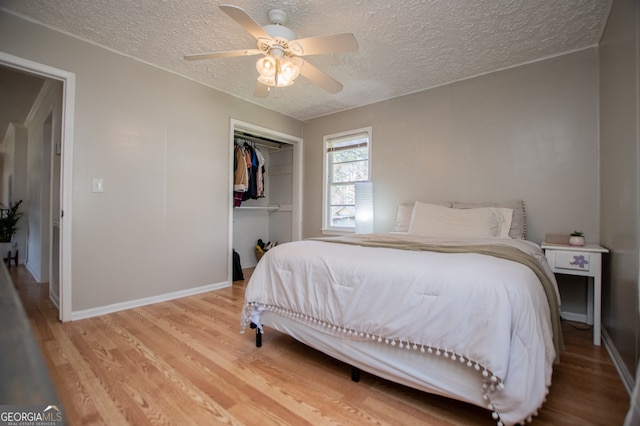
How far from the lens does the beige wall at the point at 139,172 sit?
2.41 m

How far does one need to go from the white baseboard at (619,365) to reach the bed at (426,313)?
0.37 m

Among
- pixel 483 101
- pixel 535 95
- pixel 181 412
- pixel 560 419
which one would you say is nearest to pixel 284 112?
pixel 483 101

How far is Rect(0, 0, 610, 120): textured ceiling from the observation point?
2021 millimetres

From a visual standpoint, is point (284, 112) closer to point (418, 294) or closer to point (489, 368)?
point (418, 294)

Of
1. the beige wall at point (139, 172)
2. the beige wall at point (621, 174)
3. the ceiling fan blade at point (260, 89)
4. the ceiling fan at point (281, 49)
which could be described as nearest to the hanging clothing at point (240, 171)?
the beige wall at point (139, 172)

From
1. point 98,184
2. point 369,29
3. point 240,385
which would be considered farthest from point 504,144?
point 98,184

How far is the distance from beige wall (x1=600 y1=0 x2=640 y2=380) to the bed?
1.56ft

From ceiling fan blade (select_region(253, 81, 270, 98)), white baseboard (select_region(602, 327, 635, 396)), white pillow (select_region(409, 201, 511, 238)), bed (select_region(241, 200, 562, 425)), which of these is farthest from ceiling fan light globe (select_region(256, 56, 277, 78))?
white baseboard (select_region(602, 327, 635, 396))

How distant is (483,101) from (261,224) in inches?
145

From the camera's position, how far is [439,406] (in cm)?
136

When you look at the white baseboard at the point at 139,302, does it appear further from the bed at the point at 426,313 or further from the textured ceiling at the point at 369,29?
the textured ceiling at the point at 369,29

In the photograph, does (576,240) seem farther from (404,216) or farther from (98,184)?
(98,184)

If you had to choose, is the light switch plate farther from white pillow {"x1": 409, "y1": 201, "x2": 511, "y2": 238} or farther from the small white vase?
the small white vase

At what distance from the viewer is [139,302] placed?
9.04ft
